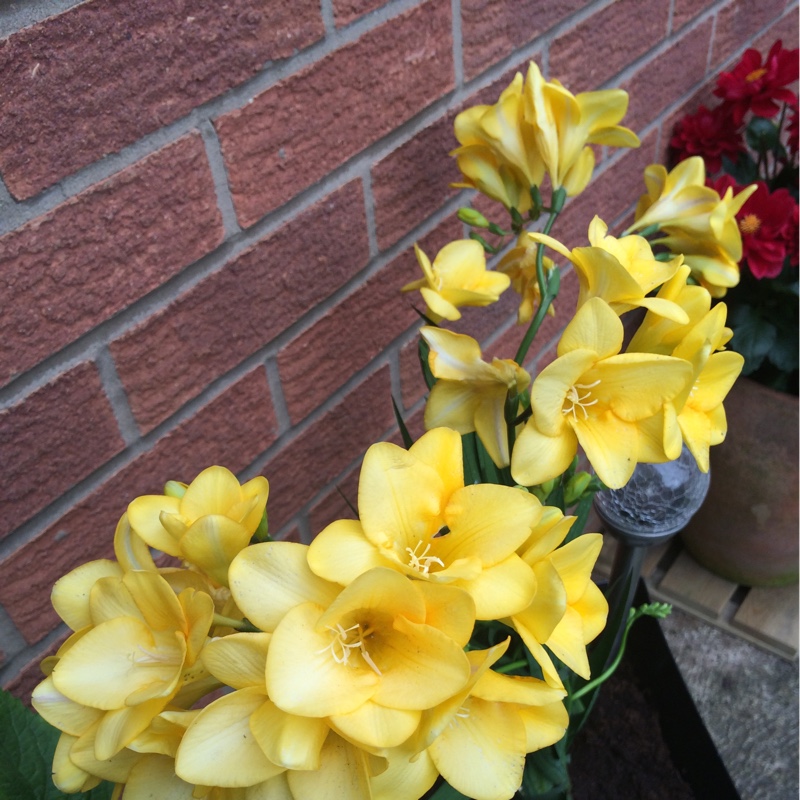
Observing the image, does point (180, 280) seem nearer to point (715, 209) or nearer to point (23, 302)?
point (23, 302)

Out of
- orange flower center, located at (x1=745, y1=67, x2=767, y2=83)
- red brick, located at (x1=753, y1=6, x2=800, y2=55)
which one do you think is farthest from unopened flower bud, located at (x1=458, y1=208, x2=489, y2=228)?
red brick, located at (x1=753, y1=6, x2=800, y2=55)

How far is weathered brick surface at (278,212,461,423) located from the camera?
81cm

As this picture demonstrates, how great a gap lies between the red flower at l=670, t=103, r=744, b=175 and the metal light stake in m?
0.66

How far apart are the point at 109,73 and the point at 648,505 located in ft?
2.20

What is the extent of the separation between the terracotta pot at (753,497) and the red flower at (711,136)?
1.29ft

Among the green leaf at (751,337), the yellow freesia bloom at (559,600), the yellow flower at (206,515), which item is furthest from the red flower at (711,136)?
the yellow flower at (206,515)

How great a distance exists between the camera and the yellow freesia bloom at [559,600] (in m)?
0.43

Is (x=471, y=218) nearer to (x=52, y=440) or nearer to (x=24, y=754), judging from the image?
(x=52, y=440)

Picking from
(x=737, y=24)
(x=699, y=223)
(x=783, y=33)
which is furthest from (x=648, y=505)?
(x=783, y=33)

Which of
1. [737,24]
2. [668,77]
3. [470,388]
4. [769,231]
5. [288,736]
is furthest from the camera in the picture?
[737,24]

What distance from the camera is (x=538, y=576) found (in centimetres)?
44

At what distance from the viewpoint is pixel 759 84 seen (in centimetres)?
125

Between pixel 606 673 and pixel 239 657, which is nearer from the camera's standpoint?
pixel 239 657

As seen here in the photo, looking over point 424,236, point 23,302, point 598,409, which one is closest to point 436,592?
point 598,409
